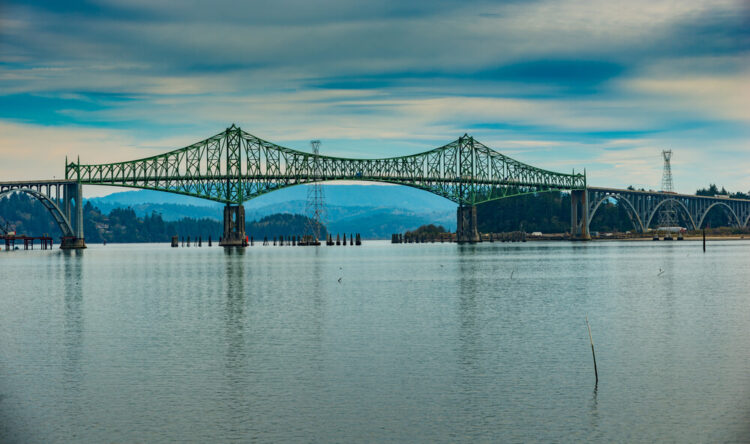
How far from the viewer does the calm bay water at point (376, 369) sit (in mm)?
17344

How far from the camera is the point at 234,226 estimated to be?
182 metres

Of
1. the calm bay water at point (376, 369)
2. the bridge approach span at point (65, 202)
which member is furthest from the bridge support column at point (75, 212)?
the calm bay water at point (376, 369)

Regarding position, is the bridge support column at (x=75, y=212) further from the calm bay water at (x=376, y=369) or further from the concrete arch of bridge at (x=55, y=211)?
the calm bay water at (x=376, y=369)

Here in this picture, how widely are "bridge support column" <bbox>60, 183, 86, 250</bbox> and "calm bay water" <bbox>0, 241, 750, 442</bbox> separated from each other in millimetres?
129715

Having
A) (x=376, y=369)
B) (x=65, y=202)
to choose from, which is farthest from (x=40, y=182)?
(x=376, y=369)

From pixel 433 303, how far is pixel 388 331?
11.7m

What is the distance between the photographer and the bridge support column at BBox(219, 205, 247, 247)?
176m

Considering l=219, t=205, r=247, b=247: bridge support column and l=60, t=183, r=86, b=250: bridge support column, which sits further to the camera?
l=219, t=205, r=247, b=247: bridge support column

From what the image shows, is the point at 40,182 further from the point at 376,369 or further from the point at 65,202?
the point at 376,369

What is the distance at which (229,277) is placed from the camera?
6750cm

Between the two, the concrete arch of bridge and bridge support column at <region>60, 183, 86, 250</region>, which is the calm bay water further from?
bridge support column at <region>60, 183, 86, 250</region>

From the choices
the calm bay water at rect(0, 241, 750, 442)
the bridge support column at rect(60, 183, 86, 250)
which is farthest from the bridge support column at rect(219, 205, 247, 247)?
the calm bay water at rect(0, 241, 750, 442)

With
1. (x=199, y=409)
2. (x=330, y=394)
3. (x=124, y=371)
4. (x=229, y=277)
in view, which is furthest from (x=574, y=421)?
(x=229, y=277)

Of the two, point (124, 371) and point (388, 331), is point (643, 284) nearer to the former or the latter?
point (388, 331)
